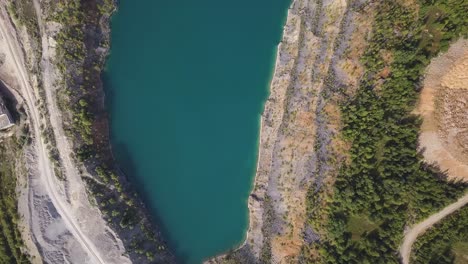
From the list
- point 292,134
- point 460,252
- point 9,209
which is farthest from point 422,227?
point 9,209

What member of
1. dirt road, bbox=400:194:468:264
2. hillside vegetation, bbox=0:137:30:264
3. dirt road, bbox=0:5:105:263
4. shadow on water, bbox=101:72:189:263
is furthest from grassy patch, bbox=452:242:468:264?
hillside vegetation, bbox=0:137:30:264

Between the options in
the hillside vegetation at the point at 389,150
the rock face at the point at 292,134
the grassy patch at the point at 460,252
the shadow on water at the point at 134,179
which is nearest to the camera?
the grassy patch at the point at 460,252

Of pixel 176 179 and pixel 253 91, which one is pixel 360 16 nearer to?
pixel 253 91

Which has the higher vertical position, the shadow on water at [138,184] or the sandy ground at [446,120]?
the sandy ground at [446,120]

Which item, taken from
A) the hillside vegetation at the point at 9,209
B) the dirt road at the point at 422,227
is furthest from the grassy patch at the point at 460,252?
the hillside vegetation at the point at 9,209

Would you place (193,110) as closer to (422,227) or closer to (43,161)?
(43,161)

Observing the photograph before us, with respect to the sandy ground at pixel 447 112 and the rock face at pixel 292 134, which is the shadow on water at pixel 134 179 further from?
the sandy ground at pixel 447 112

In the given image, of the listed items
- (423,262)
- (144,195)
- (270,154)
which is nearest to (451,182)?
(423,262)

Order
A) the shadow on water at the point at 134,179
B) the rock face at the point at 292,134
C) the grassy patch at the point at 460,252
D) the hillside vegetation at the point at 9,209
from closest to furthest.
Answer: the grassy patch at the point at 460,252, the rock face at the point at 292,134, the hillside vegetation at the point at 9,209, the shadow on water at the point at 134,179
